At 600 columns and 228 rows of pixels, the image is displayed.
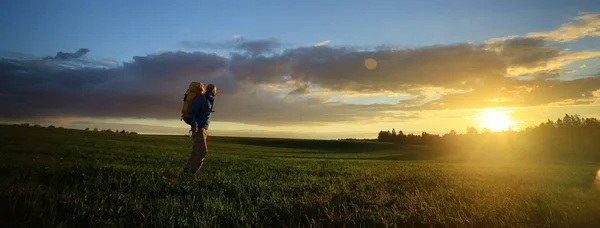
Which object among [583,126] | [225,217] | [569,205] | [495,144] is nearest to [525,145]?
[495,144]

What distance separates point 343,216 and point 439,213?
2111 millimetres

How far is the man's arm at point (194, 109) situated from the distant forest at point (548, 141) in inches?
3327

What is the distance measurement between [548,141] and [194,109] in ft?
372

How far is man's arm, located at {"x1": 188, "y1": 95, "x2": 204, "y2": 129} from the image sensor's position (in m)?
12.7

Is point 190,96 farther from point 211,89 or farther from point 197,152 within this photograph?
point 197,152

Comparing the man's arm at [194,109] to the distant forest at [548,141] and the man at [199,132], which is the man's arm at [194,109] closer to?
the man at [199,132]

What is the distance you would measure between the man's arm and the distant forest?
84509 mm

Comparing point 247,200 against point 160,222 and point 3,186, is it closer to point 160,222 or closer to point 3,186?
point 160,222

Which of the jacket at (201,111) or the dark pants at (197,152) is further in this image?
the dark pants at (197,152)

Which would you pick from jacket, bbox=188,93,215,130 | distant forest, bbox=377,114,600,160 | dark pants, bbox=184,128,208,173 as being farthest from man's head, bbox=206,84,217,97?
distant forest, bbox=377,114,600,160

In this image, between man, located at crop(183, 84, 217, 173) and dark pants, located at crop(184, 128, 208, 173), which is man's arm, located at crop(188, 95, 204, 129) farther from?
dark pants, located at crop(184, 128, 208, 173)

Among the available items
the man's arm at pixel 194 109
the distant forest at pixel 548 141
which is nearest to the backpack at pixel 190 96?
the man's arm at pixel 194 109

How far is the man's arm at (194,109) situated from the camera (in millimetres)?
12742

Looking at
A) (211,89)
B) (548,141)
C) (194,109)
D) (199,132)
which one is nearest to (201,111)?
(194,109)
